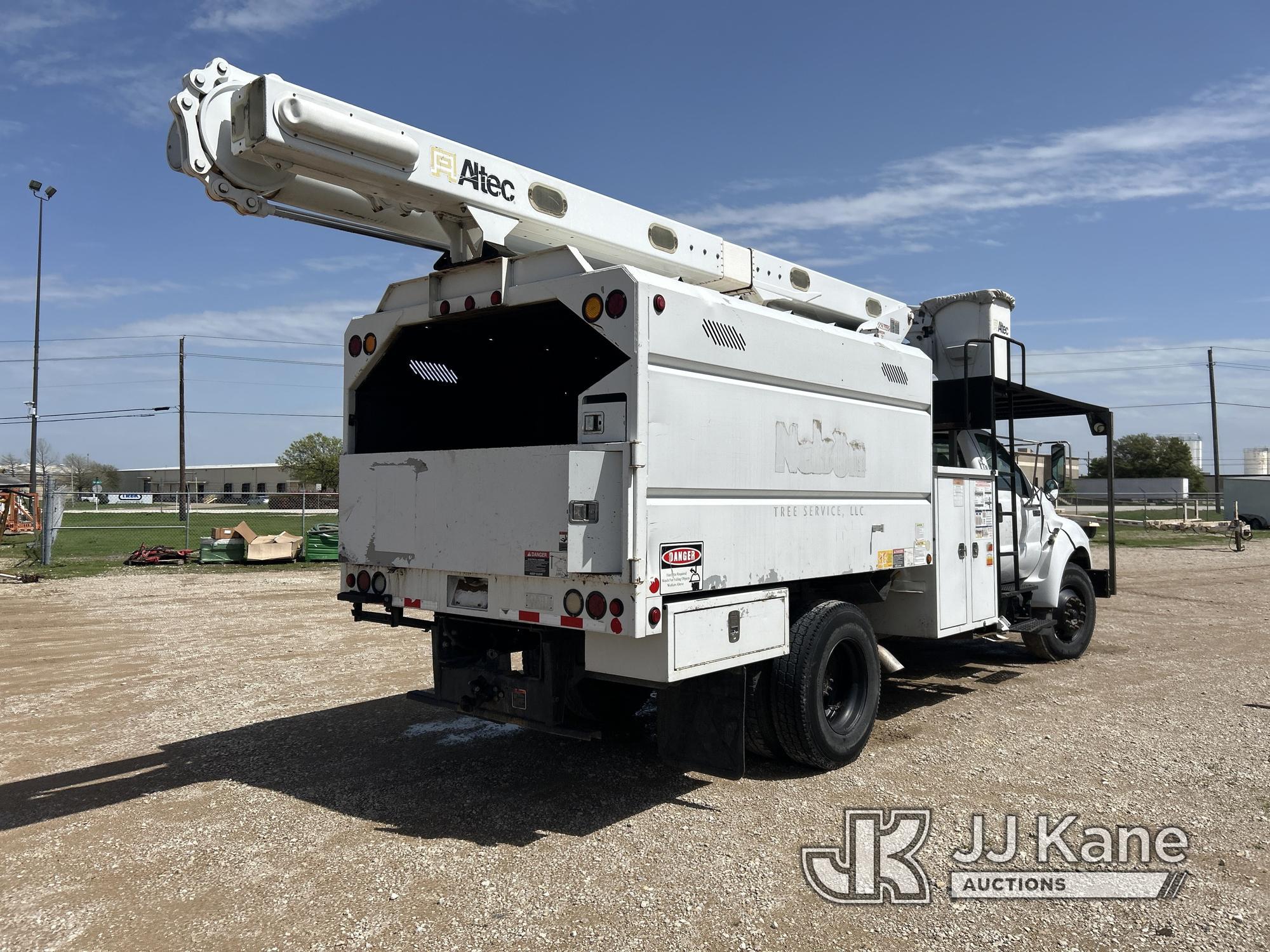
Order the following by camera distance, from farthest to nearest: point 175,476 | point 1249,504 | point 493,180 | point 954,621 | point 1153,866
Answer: point 175,476 < point 1249,504 < point 954,621 < point 493,180 < point 1153,866

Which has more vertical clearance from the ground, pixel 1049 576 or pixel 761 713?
pixel 1049 576

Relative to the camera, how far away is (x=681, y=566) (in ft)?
15.1

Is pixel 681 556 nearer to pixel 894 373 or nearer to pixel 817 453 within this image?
pixel 817 453

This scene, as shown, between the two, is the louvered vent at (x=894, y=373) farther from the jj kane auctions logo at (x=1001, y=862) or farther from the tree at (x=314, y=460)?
the tree at (x=314, y=460)

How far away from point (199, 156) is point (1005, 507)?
6919 mm

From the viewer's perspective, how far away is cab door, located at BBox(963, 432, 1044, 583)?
804 centimetres

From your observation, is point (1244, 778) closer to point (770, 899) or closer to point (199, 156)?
point (770, 899)

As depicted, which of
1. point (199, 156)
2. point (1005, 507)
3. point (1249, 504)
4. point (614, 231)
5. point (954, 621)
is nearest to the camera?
point (199, 156)

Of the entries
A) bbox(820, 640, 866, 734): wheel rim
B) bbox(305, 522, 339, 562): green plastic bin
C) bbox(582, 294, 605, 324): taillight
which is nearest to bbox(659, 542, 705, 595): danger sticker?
bbox(582, 294, 605, 324): taillight

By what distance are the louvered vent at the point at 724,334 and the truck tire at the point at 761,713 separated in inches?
70.6

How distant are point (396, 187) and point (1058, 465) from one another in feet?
22.6

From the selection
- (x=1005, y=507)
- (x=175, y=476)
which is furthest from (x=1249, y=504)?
(x=175, y=476)

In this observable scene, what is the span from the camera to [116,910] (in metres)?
3.76

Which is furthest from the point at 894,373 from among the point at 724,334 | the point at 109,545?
the point at 109,545
